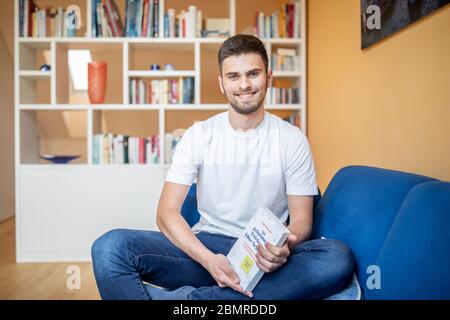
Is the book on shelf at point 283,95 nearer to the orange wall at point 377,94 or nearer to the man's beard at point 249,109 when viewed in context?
the orange wall at point 377,94

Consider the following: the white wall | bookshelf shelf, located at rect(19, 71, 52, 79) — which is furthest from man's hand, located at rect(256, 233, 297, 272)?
the white wall

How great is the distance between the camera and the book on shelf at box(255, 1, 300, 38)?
275cm

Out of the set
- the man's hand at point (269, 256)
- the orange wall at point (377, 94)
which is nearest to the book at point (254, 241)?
the man's hand at point (269, 256)

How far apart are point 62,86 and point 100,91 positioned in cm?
27

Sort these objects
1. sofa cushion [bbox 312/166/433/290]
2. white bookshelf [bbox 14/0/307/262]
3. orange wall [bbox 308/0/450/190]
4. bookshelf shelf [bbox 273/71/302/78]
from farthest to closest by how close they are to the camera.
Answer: bookshelf shelf [bbox 273/71/302/78], white bookshelf [bbox 14/0/307/262], orange wall [bbox 308/0/450/190], sofa cushion [bbox 312/166/433/290]

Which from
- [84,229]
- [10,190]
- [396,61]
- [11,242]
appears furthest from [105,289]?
[10,190]

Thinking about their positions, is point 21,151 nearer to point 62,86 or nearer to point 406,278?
point 62,86

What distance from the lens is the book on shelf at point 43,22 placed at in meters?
2.64

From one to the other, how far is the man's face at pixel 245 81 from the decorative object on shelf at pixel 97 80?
1.53m

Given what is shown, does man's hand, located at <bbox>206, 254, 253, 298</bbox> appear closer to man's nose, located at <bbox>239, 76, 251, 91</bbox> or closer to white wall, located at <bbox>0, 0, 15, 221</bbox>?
man's nose, located at <bbox>239, 76, 251, 91</bbox>

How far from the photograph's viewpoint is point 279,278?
1094mm

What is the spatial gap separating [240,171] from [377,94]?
0.73m

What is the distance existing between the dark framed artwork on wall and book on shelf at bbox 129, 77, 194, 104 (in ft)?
3.89
